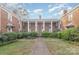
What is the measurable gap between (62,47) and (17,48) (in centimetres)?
77

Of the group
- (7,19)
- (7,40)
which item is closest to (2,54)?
(7,40)

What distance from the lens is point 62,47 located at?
15.0 ft

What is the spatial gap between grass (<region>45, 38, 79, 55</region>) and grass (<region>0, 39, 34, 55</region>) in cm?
35

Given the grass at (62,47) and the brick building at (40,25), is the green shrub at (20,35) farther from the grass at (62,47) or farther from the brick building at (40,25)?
the grass at (62,47)

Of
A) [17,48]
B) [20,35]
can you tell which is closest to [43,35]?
[20,35]

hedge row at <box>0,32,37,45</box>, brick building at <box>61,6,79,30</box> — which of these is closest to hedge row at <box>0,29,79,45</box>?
hedge row at <box>0,32,37,45</box>

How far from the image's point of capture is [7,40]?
181 inches

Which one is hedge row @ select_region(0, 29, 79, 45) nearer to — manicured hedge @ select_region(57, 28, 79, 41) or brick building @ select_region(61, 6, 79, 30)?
manicured hedge @ select_region(57, 28, 79, 41)

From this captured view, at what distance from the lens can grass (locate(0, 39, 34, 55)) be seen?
453cm

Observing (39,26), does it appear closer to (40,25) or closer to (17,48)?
(40,25)

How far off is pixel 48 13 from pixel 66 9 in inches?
12.7

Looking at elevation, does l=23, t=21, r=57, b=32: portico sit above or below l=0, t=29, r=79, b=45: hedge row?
above

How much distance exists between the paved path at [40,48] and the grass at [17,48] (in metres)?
0.09

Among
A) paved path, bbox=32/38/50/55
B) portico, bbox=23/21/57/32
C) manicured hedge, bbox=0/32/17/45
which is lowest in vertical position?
paved path, bbox=32/38/50/55
